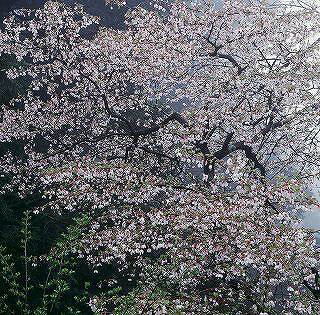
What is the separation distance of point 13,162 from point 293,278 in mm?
9621

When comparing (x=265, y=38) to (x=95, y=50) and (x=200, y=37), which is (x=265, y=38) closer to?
(x=200, y=37)

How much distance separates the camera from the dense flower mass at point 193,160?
265 inches

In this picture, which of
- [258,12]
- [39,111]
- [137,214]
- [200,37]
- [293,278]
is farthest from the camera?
[39,111]

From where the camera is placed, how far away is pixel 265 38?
11.6 m

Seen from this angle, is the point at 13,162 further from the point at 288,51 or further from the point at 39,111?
the point at 288,51

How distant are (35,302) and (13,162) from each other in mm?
4581

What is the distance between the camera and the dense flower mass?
6.73m

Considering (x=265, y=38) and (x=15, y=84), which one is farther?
(x=15, y=84)

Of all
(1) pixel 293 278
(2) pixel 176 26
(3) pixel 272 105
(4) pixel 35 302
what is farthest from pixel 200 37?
(4) pixel 35 302

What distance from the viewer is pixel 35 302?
1059cm

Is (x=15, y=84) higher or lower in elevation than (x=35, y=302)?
higher

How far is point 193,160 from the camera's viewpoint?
8148 millimetres

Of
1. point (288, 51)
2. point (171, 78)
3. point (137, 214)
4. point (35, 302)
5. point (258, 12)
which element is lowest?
point (35, 302)

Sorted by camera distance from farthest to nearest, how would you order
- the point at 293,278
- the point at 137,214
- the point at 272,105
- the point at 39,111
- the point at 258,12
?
the point at 39,111, the point at 258,12, the point at 272,105, the point at 137,214, the point at 293,278
